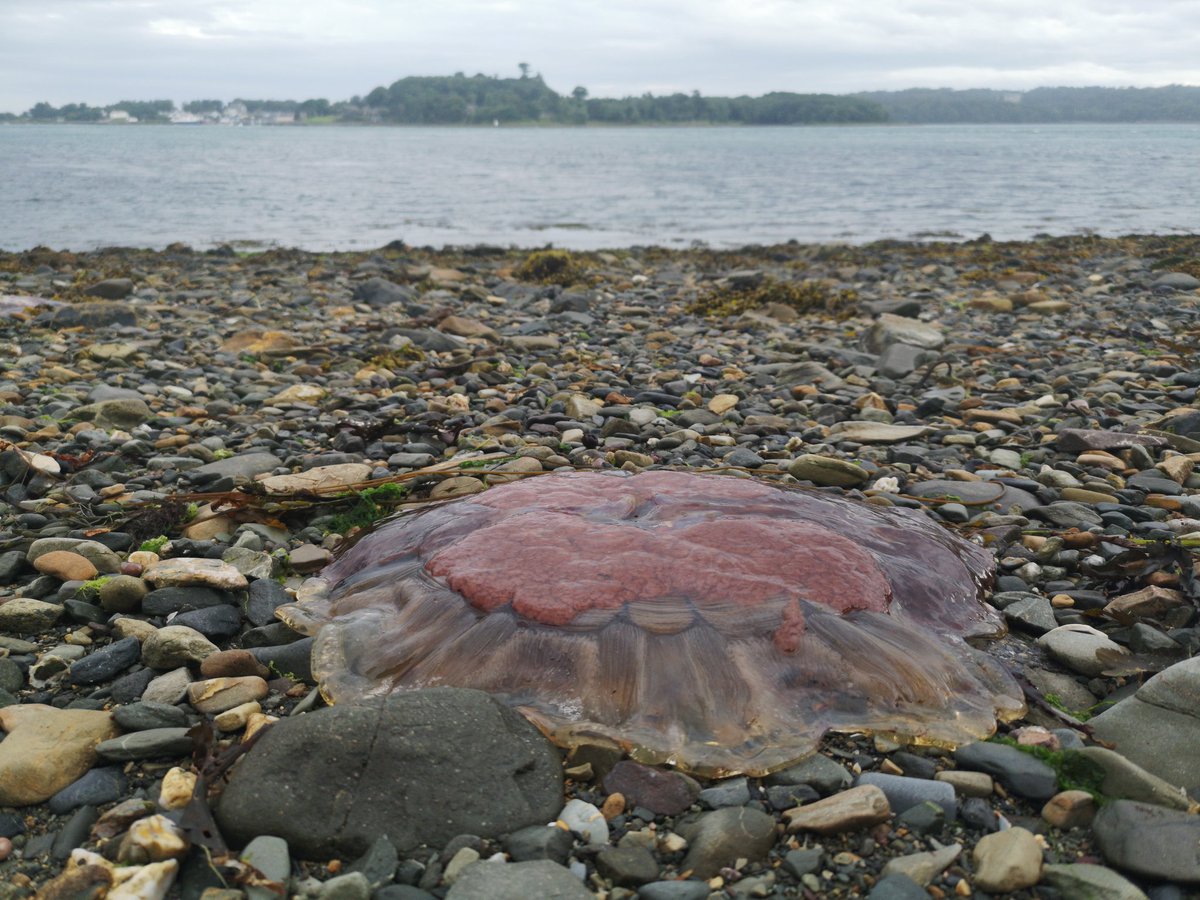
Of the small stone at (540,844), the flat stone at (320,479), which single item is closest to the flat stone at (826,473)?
the flat stone at (320,479)

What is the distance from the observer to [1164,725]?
8.68ft

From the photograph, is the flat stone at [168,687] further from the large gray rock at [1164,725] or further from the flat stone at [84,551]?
the large gray rock at [1164,725]

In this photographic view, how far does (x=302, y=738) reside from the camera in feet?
8.00

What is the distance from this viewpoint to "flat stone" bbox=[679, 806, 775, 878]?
224 centimetres

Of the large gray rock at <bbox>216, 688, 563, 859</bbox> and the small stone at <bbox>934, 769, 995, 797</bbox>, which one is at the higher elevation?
the large gray rock at <bbox>216, 688, 563, 859</bbox>

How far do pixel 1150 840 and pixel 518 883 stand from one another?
143cm

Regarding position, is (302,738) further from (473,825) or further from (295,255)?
(295,255)

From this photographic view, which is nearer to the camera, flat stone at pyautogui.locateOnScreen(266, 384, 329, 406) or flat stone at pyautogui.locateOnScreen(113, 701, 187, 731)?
flat stone at pyautogui.locateOnScreen(113, 701, 187, 731)

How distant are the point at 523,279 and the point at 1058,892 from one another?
40.5 ft

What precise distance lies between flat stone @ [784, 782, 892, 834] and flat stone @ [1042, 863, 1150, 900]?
14.8 inches

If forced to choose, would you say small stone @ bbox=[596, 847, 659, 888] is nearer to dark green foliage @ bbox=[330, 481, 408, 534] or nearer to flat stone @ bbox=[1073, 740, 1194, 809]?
flat stone @ bbox=[1073, 740, 1194, 809]

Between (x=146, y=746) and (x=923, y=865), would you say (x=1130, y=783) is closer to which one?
(x=923, y=865)

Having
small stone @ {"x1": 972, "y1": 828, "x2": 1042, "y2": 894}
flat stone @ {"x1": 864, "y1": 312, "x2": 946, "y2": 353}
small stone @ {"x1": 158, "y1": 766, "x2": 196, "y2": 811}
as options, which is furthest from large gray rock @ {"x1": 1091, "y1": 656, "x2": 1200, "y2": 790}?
flat stone @ {"x1": 864, "y1": 312, "x2": 946, "y2": 353}

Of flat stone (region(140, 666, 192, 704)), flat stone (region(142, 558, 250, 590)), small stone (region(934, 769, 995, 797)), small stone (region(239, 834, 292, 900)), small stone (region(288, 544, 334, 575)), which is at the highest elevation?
flat stone (region(142, 558, 250, 590))
